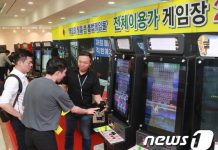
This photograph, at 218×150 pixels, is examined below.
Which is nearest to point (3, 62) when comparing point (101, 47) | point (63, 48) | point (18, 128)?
point (63, 48)

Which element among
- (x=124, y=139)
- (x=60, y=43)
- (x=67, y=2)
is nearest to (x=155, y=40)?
(x=124, y=139)

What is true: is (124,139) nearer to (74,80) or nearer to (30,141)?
(30,141)

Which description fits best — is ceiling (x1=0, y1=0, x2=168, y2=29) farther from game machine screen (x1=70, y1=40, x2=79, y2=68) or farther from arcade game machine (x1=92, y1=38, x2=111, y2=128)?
arcade game machine (x1=92, y1=38, x2=111, y2=128)

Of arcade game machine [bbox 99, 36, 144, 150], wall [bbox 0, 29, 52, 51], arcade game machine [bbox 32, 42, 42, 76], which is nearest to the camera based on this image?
arcade game machine [bbox 99, 36, 144, 150]

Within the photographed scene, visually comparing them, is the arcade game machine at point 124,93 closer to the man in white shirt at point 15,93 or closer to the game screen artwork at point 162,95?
the game screen artwork at point 162,95

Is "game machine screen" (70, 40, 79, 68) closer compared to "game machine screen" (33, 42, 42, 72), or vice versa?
"game machine screen" (70, 40, 79, 68)

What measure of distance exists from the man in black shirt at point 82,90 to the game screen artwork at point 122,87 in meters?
0.60

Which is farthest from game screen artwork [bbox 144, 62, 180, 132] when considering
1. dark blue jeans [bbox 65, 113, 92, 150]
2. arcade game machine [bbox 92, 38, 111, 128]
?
dark blue jeans [bbox 65, 113, 92, 150]

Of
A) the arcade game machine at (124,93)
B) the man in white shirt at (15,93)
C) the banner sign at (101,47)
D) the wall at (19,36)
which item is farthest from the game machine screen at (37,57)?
the wall at (19,36)

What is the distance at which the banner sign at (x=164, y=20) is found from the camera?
12.8 feet

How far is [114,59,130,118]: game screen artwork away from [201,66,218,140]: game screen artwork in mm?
739

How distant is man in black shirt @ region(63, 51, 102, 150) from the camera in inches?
124

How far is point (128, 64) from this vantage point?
2348 mm

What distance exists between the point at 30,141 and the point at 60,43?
14.3 feet
